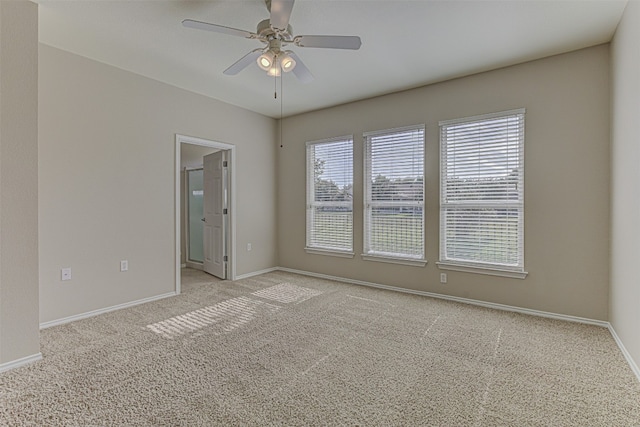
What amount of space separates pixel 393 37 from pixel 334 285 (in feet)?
10.7

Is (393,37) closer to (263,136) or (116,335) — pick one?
(263,136)

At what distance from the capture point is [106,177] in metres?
3.45

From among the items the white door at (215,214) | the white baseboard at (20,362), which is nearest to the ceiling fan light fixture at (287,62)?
the white door at (215,214)

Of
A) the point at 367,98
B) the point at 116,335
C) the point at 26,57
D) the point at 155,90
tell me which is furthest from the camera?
the point at 367,98

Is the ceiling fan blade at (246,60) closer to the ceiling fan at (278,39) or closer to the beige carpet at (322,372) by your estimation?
the ceiling fan at (278,39)

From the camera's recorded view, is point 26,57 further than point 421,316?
No

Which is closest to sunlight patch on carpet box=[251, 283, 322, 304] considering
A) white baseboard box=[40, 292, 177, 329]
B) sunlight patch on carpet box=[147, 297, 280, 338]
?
sunlight patch on carpet box=[147, 297, 280, 338]

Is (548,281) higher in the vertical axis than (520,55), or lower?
lower

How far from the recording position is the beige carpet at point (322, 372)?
179 centimetres

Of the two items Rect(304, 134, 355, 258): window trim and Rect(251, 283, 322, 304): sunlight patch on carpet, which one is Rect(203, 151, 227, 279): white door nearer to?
Rect(251, 283, 322, 304): sunlight patch on carpet

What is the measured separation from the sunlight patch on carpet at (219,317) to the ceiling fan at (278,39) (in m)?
2.41

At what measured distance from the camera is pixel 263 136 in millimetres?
5398

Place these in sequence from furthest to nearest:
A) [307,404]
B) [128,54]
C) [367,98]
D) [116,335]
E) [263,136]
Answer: [263,136], [367,98], [128,54], [116,335], [307,404]

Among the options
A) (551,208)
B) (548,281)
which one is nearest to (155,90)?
(551,208)
